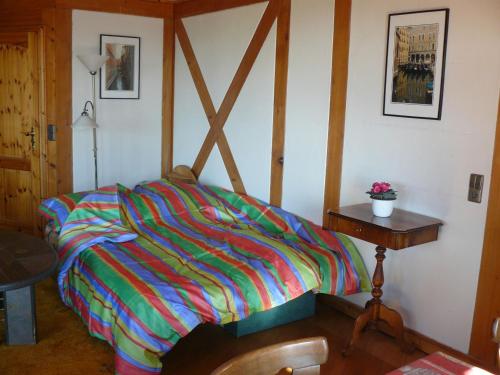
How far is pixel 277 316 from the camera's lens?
12.1 feet

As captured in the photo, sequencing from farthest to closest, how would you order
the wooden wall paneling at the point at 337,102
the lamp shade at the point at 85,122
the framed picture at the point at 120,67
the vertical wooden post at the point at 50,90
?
the framed picture at the point at 120,67
the vertical wooden post at the point at 50,90
the lamp shade at the point at 85,122
the wooden wall paneling at the point at 337,102

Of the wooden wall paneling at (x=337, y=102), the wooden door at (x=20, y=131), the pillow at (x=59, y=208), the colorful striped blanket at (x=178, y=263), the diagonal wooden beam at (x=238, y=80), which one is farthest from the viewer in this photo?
the wooden door at (x=20, y=131)

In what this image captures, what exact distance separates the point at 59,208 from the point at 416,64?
2738 mm

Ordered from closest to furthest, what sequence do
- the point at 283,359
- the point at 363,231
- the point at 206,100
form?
1. the point at 283,359
2. the point at 363,231
3. the point at 206,100

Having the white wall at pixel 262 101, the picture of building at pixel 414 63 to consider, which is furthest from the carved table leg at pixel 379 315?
the picture of building at pixel 414 63

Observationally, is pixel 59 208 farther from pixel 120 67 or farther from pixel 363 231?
pixel 363 231

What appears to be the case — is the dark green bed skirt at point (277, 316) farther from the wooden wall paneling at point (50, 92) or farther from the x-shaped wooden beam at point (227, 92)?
the wooden wall paneling at point (50, 92)

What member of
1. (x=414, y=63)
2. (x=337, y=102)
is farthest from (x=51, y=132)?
(x=414, y=63)

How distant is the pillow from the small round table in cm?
70

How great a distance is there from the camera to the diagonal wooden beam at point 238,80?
4.39 meters

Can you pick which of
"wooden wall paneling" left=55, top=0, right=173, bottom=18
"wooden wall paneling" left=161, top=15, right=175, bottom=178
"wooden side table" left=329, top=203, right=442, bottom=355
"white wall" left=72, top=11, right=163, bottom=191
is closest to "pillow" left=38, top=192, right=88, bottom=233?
"white wall" left=72, top=11, right=163, bottom=191

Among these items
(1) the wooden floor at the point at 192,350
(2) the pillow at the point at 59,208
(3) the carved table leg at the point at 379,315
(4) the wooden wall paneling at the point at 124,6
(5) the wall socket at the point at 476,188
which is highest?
(4) the wooden wall paneling at the point at 124,6

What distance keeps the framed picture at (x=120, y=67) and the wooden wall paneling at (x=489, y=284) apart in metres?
3.51

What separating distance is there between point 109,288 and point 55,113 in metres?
2.39
